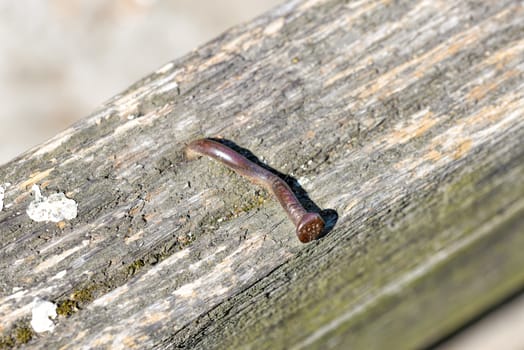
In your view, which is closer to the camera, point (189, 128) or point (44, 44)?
point (189, 128)

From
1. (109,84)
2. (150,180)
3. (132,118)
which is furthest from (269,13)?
(109,84)

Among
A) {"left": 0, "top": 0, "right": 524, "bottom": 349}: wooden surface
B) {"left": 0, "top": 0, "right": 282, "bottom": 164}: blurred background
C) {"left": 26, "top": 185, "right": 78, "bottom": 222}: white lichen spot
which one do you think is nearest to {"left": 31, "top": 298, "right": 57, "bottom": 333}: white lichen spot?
{"left": 0, "top": 0, "right": 524, "bottom": 349}: wooden surface

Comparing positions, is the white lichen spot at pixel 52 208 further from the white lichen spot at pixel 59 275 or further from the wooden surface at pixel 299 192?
the white lichen spot at pixel 59 275

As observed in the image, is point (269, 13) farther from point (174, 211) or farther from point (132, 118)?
point (174, 211)

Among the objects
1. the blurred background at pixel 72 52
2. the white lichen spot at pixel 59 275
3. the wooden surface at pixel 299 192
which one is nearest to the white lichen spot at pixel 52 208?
the wooden surface at pixel 299 192

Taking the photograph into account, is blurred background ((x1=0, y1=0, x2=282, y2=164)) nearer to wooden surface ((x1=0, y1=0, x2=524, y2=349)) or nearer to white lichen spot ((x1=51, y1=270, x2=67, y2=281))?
wooden surface ((x1=0, y1=0, x2=524, y2=349))

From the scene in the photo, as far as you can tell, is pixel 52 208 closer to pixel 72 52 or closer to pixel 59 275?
pixel 59 275
